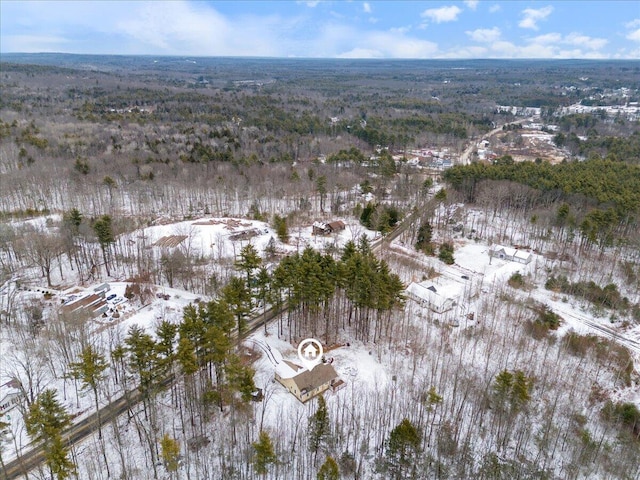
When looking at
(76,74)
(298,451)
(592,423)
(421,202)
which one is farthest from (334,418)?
(76,74)

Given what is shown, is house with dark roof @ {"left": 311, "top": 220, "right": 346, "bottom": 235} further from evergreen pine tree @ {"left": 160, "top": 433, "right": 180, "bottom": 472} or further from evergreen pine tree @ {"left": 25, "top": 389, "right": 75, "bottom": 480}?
evergreen pine tree @ {"left": 25, "top": 389, "right": 75, "bottom": 480}

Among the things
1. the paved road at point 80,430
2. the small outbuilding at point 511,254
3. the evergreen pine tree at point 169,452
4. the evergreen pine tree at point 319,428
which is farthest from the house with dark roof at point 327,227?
the evergreen pine tree at point 169,452

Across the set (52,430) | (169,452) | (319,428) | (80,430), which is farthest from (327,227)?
(52,430)

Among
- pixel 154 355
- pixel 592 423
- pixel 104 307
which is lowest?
pixel 592 423

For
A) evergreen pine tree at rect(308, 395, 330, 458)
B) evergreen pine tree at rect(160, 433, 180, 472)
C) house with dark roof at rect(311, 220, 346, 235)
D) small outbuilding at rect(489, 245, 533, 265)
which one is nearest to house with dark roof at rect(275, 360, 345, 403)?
evergreen pine tree at rect(308, 395, 330, 458)

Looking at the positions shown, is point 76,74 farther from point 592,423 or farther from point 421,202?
point 592,423

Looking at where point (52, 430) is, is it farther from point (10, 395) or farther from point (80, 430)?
point (10, 395)

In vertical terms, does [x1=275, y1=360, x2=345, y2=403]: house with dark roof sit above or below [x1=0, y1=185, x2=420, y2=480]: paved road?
above

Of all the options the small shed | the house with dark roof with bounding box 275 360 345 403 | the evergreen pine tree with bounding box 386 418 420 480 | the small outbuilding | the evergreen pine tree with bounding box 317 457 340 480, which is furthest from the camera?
the small outbuilding
